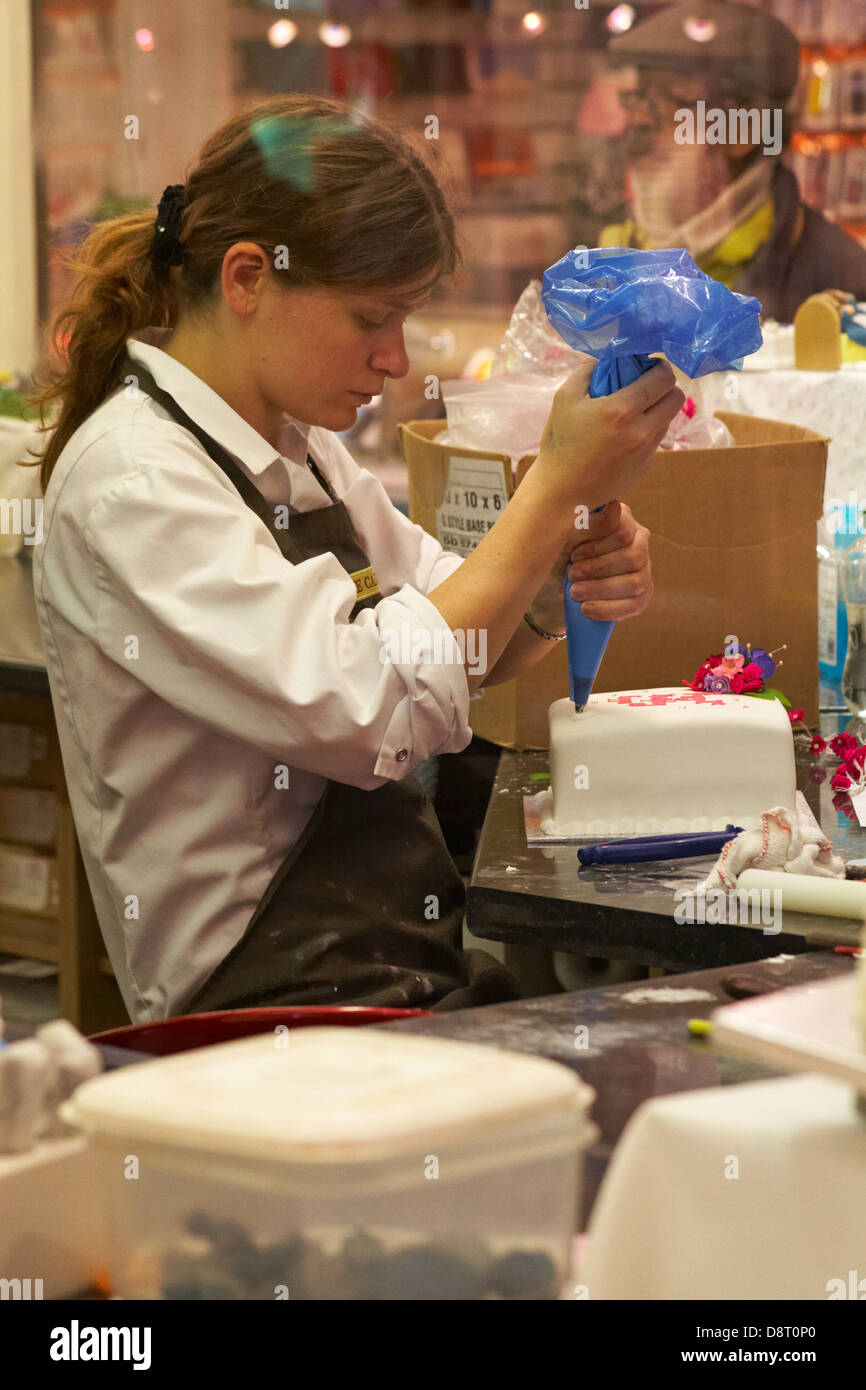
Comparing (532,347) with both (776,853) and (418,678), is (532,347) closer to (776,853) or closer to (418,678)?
(418,678)

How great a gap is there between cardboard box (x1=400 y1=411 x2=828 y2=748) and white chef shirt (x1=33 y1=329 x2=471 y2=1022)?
408 mm

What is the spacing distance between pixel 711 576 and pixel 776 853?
62 cm

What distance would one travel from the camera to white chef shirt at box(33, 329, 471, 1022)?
132 centimetres

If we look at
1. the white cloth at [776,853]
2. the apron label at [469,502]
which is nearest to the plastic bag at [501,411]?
the apron label at [469,502]

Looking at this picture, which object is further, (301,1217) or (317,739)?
(317,739)

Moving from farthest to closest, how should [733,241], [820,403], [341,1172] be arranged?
[733,241], [820,403], [341,1172]

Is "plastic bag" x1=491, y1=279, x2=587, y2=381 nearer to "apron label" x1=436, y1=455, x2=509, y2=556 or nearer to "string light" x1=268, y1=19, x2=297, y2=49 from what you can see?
"apron label" x1=436, y1=455, x2=509, y2=556

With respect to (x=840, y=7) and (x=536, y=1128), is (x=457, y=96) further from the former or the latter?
(x=536, y=1128)

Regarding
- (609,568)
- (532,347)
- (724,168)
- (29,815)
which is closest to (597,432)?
(609,568)

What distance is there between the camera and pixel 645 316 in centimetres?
136

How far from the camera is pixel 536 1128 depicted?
0.65 meters

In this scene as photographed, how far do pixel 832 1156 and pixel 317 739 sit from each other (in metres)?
0.71

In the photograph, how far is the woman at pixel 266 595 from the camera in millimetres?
1342
